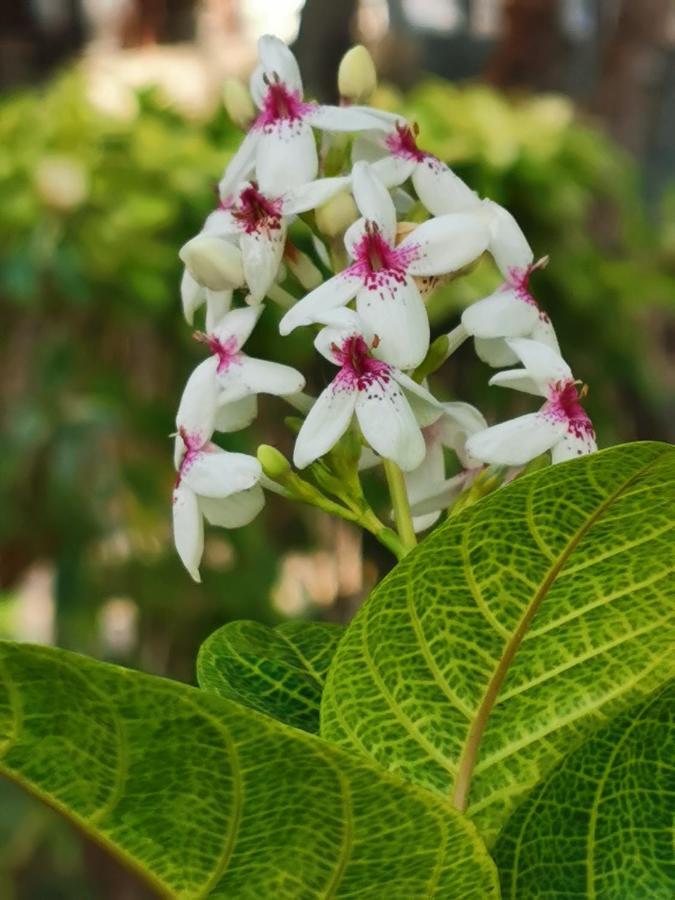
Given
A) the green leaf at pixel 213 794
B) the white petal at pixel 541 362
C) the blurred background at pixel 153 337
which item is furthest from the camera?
the blurred background at pixel 153 337

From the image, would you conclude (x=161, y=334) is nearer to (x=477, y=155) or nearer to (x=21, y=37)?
(x=477, y=155)

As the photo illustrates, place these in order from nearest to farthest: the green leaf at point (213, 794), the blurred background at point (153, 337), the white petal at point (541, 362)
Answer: the green leaf at point (213, 794)
the white petal at point (541, 362)
the blurred background at point (153, 337)

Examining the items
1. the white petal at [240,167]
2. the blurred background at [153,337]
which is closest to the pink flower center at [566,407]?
the white petal at [240,167]

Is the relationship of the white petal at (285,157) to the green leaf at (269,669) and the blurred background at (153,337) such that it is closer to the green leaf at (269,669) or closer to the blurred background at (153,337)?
the green leaf at (269,669)

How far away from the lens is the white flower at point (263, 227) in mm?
328

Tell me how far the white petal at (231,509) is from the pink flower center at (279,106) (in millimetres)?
96

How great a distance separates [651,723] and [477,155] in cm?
124

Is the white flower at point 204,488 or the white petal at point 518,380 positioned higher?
the white petal at point 518,380

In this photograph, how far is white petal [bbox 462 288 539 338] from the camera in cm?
33

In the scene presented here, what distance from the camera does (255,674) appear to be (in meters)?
0.33

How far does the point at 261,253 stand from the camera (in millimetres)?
329

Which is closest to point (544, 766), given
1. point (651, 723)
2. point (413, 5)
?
point (651, 723)

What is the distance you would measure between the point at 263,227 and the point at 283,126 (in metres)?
0.03

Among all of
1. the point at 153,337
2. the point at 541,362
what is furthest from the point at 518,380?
the point at 153,337
